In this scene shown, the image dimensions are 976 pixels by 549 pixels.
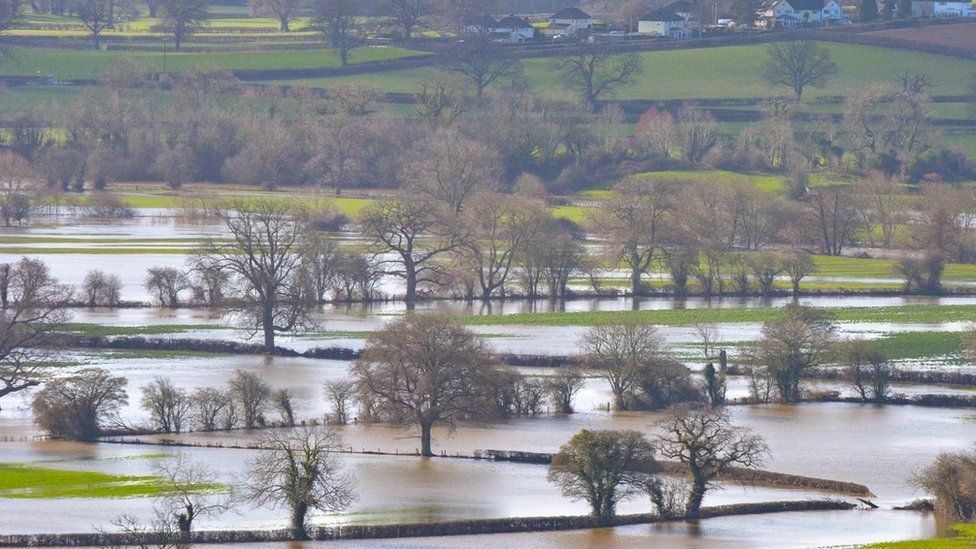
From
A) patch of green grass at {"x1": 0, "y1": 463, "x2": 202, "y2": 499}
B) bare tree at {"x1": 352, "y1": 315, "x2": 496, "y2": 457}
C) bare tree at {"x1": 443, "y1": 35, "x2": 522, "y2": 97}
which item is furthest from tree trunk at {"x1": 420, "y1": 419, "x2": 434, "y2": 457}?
bare tree at {"x1": 443, "y1": 35, "x2": 522, "y2": 97}

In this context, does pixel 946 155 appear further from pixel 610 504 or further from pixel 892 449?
pixel 610 504

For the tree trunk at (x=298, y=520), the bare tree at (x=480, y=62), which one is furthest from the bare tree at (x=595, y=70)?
the tree trunk at (x=298, y=520)

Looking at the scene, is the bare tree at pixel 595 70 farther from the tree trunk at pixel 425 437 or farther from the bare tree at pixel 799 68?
the tree trunk at pixel 425 437

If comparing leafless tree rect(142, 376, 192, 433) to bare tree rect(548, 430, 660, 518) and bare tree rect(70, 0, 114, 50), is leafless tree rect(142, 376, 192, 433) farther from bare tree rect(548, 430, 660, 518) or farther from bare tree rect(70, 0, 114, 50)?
bare tree rect(70, 0, 114, 50)

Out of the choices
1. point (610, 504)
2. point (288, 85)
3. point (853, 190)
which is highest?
point (288, 85)

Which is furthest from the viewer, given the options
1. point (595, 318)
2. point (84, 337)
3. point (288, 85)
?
point (288, 85)

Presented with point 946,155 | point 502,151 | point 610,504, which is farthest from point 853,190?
point 610,504
